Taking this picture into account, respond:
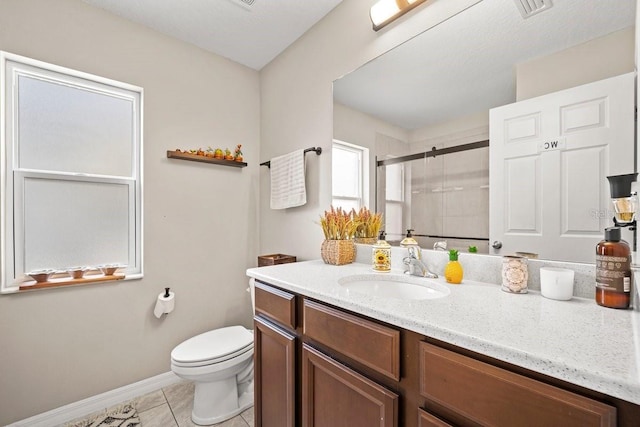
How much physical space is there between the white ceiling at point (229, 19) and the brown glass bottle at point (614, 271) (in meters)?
1.87

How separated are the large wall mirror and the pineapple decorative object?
0.13 metres

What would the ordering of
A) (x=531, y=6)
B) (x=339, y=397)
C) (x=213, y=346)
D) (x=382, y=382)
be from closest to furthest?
(x=382, y=382) → (x=339, y=397) → (x=531, y=6) → (x=213, y=346)

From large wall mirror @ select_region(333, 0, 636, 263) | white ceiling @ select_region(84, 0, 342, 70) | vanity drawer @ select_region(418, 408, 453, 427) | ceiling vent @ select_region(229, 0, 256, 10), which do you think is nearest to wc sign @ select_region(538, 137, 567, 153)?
large wall mirror @ select_region(333, 0, 636, 263)

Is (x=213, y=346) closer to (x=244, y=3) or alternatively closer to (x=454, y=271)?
(x=454, y=271)

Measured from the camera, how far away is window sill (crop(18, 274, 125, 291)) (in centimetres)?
158

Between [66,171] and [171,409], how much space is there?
166 centimetres

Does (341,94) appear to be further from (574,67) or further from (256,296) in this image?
(256,296)

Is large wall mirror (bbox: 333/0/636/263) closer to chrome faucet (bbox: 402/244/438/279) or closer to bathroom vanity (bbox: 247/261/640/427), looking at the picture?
chrome faucet (bbox: 402/244/438/279)

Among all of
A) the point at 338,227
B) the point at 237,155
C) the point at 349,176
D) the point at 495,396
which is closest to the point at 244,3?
the point at 237,155

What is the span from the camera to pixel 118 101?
76.5 inches

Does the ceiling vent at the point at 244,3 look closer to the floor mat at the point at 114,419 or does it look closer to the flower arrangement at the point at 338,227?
the flower arrangement at the point at 338,227

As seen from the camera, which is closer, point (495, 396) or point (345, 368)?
point (495, 396)

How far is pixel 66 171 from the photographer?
5.78 ft

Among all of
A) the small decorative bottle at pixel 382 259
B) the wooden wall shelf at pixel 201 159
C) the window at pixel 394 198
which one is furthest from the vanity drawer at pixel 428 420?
the wooden wall shelf at pixel 201 159
